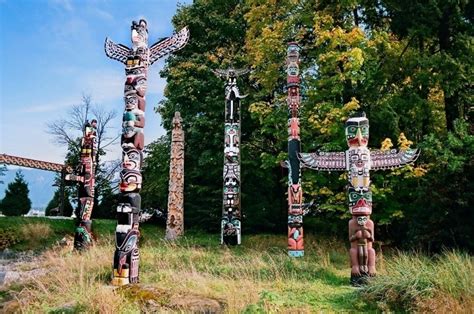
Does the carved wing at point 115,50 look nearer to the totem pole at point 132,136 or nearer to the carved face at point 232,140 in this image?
the totem pole at point 132,136

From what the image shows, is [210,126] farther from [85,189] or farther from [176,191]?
[85,189]

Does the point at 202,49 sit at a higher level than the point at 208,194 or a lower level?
higher

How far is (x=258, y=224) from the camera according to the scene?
1973 centimetres

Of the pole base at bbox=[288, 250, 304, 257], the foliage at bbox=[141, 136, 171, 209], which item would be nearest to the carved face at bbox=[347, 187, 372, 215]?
the pole base at bbox=[288, 250, 304, 257]

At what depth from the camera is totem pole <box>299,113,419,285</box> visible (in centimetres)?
846

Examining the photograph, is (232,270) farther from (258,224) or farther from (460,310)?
(258,224)

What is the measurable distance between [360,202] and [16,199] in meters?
22.9

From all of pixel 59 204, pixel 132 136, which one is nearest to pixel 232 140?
pixel 132 136

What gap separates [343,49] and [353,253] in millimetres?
7945

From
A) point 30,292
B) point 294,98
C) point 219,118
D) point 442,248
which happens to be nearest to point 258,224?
point 219,118

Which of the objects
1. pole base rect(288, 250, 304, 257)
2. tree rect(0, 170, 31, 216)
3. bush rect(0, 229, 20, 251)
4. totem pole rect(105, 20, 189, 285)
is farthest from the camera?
tree rect(0, 170, 31, 216)

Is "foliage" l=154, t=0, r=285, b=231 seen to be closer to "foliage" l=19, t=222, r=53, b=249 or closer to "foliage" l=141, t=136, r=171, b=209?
"foliage" l=141, t=136, r=171, b=209

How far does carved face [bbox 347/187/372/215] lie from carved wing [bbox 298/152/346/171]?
0.62 m

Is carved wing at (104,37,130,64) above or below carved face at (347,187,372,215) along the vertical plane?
above
